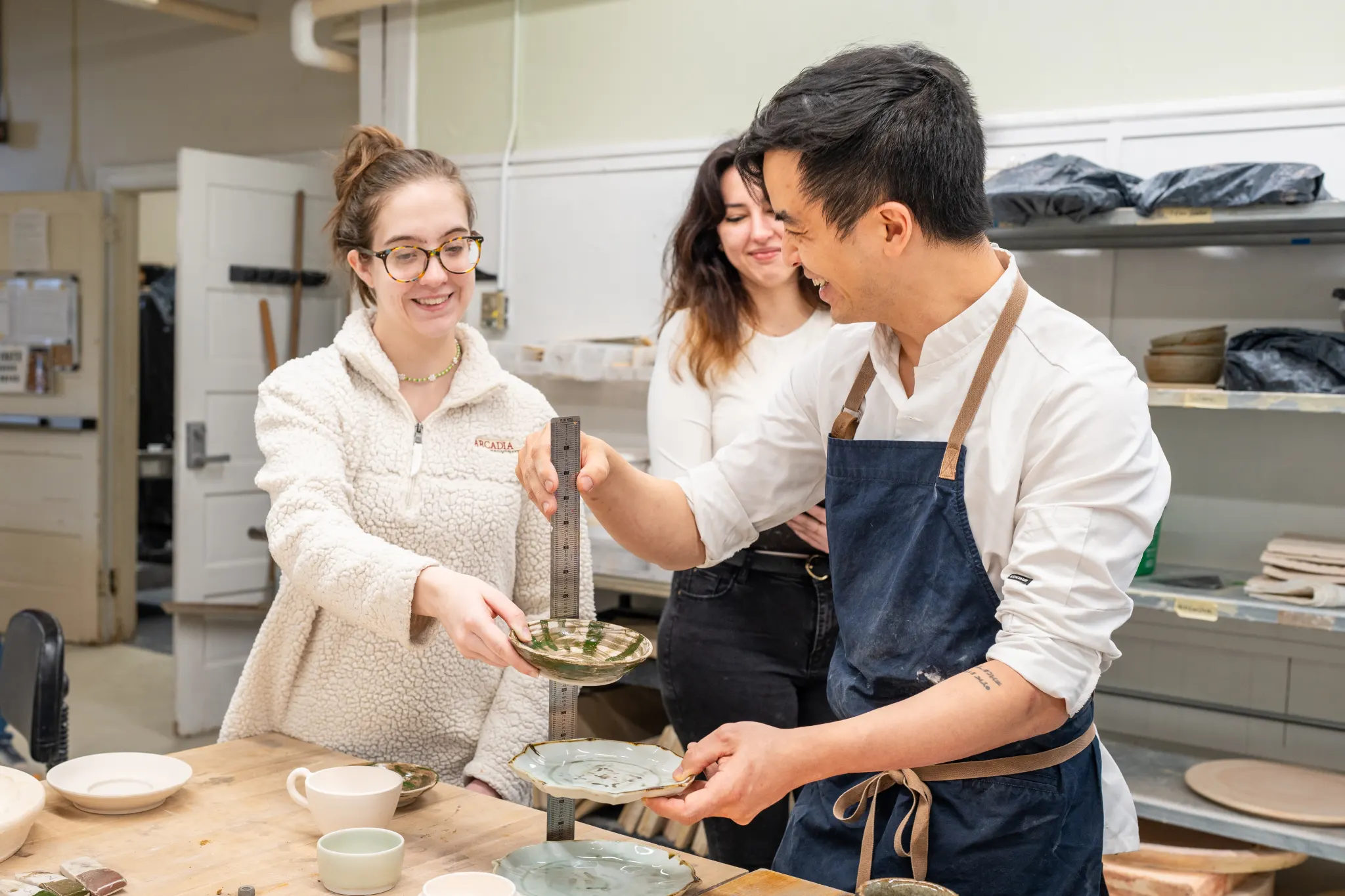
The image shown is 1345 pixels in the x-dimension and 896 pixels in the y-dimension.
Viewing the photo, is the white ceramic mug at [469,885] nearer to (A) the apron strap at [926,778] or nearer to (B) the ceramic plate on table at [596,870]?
(B) the ceramic plate on table at [596,870]

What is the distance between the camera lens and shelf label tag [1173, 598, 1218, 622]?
288cm

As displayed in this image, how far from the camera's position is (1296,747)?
3.25 metres

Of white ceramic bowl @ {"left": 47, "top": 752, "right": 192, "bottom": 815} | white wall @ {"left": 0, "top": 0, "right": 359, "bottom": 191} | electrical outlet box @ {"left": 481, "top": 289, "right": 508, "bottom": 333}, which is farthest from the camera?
white wall @ {"left": 0, "top": 0, "right": 359, "bottom": 191}

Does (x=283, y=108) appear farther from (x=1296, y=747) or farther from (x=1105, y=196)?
(x=1296, y=747)

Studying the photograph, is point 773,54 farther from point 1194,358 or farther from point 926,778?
point 926,778

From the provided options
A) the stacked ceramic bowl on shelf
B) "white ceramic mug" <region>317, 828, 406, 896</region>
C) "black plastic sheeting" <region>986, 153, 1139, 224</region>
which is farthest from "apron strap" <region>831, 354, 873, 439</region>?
the stacked ceramic bowl on shelf

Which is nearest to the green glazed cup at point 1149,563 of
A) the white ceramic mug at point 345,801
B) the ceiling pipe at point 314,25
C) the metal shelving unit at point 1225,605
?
the metal shelving unit at point 1225,605

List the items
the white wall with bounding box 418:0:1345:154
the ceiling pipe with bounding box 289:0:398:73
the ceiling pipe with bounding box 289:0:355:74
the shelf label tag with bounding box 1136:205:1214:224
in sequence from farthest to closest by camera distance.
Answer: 1. the ceiling pipe with bounding box 289:0:355:74
2. the ceiling pipe with bounding box 289:0:398:73
3. the white wall with bounding box 418:0:1345:154
4. the shelf label tag with bounding box 1136:205:1214:224

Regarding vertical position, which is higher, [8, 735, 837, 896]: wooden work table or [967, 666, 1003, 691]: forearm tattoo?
[967, 666, 1003, 691]: forearm tattoo

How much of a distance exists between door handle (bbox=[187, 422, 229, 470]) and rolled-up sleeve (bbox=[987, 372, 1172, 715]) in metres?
4.55

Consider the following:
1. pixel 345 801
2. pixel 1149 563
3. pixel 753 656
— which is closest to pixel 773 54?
pixel 1149 563

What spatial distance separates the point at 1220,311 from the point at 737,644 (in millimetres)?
1856

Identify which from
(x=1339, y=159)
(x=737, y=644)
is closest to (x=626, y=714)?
(x=737, y=644)

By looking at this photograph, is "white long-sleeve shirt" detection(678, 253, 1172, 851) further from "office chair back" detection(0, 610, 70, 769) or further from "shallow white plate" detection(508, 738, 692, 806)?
"office chair back" detection(0, 610, 70, 769)
